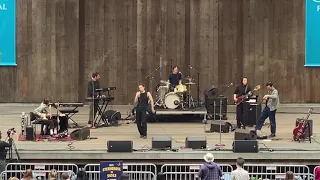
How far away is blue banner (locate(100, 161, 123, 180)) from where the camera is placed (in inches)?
488

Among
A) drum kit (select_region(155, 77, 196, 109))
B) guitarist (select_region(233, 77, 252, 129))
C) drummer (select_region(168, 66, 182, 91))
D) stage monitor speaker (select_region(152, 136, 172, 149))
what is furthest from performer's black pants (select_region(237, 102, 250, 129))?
stage monitor speaker (select_region(152, 136, 172, 149))

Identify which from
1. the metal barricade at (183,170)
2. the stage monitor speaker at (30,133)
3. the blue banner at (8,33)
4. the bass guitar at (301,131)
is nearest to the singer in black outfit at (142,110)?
the metal barricade at (183,170)

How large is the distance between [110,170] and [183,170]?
8.19 ft

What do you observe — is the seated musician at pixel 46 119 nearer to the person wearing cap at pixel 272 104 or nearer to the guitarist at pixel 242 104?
the guitarist at pixel 242 104

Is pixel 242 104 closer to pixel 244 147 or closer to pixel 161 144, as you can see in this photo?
pixel 244 147

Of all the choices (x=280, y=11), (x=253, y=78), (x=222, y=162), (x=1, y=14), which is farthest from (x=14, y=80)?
(x=222, y=162)

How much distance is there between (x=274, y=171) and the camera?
13844mm

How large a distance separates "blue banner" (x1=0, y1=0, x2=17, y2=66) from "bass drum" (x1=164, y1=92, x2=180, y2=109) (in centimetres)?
843

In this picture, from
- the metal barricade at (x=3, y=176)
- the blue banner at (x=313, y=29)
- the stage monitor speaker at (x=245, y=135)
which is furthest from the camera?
the blue banner at (x=313, y=29)

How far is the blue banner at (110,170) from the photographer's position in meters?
12.4

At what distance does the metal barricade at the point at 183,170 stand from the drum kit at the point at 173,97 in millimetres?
5591

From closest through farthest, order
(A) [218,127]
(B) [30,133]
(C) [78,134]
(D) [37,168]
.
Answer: (D) [37,168] → (B) [30,133] → (C) [78,134] → (A) [218,127]

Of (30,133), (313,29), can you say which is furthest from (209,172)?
(313,29)

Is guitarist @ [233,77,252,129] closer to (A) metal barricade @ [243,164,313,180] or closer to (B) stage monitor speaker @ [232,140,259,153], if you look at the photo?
(B) stage monitor speaker @ [232,140,259,153]
